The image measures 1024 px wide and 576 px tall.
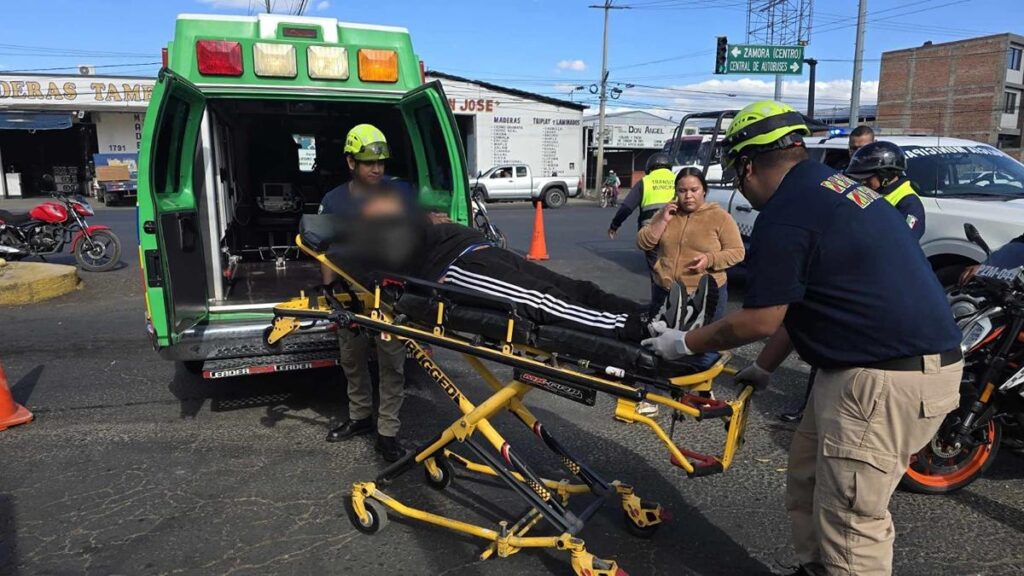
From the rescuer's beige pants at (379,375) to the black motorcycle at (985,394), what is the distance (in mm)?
2799

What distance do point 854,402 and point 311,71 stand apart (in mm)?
3941

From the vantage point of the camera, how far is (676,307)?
2.47 m

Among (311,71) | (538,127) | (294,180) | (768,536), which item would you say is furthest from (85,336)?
(538,127)

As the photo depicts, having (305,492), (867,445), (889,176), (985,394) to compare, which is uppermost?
(889,176)

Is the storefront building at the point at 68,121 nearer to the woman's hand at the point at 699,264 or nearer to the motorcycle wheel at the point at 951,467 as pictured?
the woman's hand at the point at 699,264

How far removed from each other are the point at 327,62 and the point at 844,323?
12.4 ft

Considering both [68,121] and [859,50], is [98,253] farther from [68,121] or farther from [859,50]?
[68,121]

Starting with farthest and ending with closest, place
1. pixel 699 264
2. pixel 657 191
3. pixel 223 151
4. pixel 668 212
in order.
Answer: pixel 223 151, pixel 657 191, pixel 668 212, pixel 699 264

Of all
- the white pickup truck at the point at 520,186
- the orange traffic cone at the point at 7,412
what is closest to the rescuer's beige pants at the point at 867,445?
the orange traffic cone at the point at 7,412

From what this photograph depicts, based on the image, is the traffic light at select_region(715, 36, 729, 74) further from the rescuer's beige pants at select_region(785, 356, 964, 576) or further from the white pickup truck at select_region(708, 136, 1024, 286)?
the rescuer's beige pants at select_region(785, 356, 964, 576)

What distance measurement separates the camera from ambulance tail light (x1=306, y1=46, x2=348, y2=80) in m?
4.68

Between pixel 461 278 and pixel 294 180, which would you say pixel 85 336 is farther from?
pixel 461 278

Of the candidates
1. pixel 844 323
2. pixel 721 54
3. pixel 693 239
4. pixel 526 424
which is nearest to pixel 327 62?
pixel 693 239

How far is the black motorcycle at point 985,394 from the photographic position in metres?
3.52
